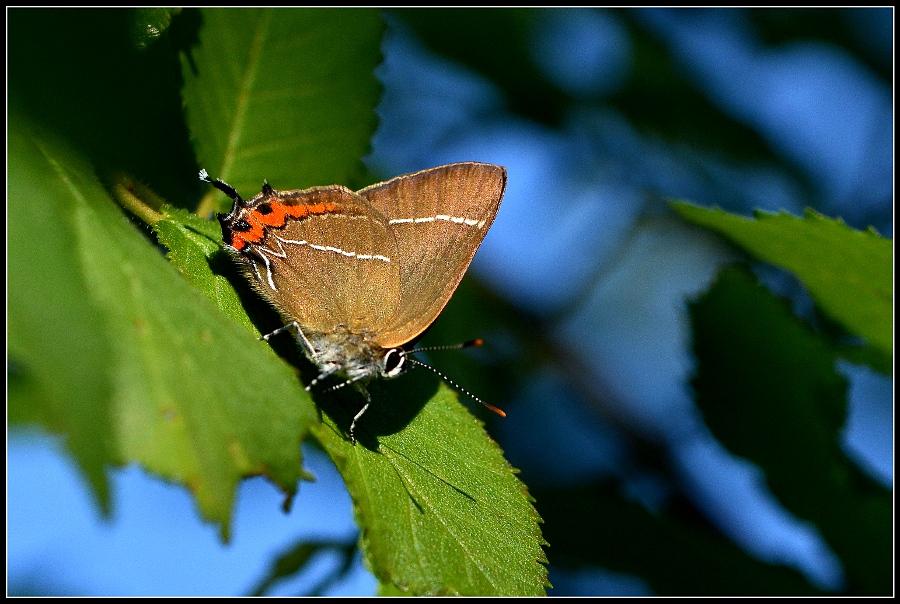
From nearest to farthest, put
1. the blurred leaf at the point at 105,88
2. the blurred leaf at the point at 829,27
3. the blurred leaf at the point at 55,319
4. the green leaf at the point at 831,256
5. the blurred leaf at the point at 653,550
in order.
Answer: the blurred leaf at the point at 55,319 < the blurred leaf at the point at 105,88 < the green leaf at the point at 831,256 < the blurred leaf at the point at 653,550 < the blurred leaf at the point at 829,27

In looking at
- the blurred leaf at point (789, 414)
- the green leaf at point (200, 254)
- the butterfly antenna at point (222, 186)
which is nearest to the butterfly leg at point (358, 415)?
the green leaf at point (200, 254)

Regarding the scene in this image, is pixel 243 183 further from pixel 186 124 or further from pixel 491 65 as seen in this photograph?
pixel 491 65

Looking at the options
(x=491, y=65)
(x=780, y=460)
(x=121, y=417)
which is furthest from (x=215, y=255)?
(x=491, y=65)

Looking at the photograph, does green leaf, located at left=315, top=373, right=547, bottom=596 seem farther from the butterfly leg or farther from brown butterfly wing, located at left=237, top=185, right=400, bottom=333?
brown butterfly wing, located at left=237, top=185, right=400, bottom=333

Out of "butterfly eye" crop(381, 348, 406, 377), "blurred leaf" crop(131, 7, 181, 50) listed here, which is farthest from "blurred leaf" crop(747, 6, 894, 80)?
"blurred leaf" crop(131, 7, 181, 50)

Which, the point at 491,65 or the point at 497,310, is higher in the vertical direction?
the point at 491,65

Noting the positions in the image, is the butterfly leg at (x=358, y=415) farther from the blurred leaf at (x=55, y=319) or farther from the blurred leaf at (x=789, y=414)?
the blurred leaf at (x=789, y=414)
